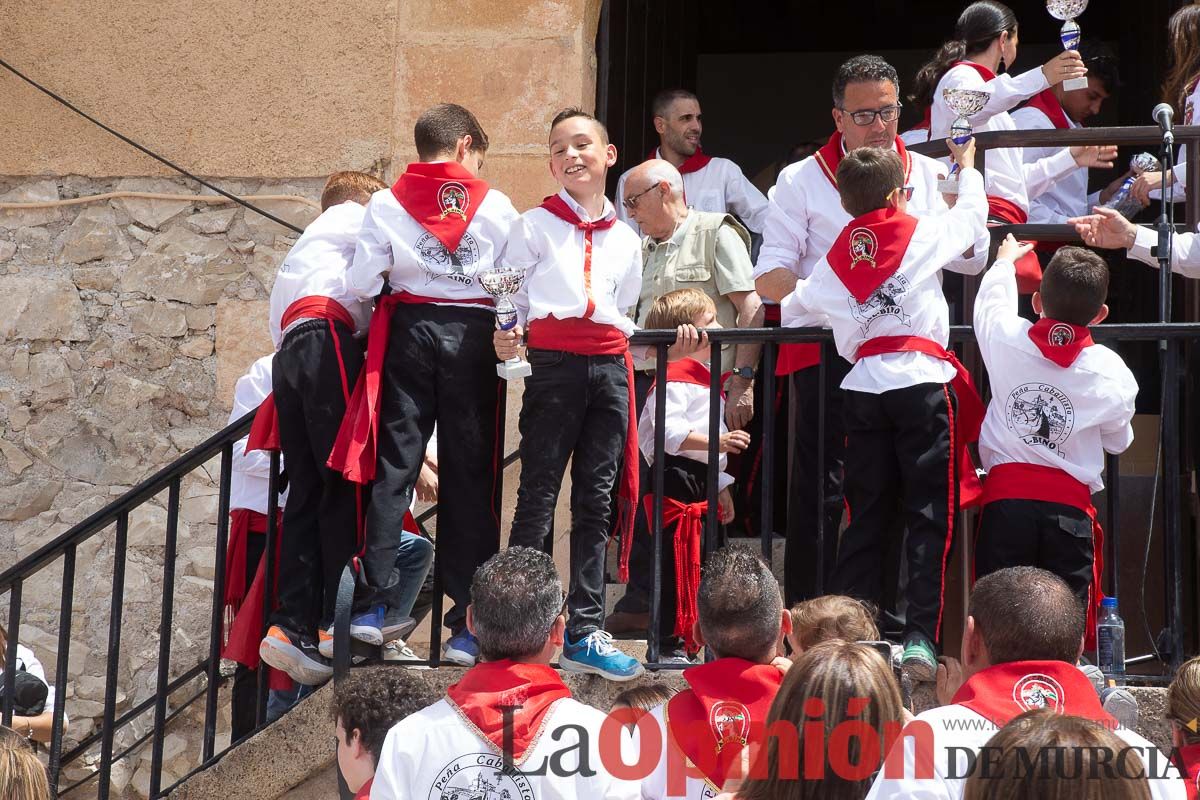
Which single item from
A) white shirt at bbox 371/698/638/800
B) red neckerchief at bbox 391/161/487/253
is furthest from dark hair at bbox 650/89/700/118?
white shirt at bbox 371/698/638/800

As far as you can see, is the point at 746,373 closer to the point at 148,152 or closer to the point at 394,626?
the point at 394,626

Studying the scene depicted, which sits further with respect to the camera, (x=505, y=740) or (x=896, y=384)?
(x=896, y=384)

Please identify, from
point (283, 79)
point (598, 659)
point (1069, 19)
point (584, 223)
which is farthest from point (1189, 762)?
point (283, 79)

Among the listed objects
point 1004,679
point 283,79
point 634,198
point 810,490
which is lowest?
point 1004,679

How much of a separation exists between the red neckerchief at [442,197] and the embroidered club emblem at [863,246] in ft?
3.52

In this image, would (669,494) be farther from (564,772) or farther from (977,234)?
(564,772)

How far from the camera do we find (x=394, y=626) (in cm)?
436

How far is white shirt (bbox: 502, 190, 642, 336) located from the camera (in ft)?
14.4

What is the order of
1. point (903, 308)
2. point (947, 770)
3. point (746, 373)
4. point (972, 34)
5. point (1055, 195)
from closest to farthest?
point (947, 770) → point (903, 308) → point (746, 373) → point (972, 34) → point (1055, 195)

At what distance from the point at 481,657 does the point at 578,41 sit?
12.1 feet

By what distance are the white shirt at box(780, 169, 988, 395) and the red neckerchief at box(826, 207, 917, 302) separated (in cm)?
2

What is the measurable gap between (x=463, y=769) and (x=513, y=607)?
15.1 inches

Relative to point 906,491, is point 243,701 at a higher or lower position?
lower

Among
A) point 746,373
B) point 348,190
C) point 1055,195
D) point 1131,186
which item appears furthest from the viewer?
point 1055,195
